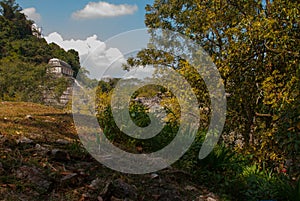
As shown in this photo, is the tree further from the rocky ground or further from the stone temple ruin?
the stone temple ruin

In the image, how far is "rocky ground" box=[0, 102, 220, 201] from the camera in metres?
2.32

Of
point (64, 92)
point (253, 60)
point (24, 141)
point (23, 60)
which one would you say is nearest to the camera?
point (24, 141)

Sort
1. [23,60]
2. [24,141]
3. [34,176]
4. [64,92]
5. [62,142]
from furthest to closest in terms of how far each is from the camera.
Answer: [23,60] < [64,92] < [62,142] < [24,141] < [34,176]

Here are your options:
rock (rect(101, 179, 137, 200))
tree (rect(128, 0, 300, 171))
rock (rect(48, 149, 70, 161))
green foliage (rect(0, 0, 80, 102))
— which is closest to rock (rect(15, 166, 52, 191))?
rock (rect(48, 149, 70, 161))

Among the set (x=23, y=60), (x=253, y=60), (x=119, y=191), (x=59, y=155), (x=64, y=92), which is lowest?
(x=119, y=191)

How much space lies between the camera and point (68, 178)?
2482 millimetres

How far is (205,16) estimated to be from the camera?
17.6ft

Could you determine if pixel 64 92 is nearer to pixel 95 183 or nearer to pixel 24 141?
pixel 24 141

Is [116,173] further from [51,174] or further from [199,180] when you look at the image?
[199,180]

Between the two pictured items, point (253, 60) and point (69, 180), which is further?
point (253, 60)

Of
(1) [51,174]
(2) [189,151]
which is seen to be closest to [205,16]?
(2) [189,151]

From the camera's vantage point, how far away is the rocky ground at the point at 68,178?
7.61ft

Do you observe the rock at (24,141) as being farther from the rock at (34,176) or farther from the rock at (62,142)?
the rock at (34,176)

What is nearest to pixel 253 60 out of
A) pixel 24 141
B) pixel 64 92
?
pixel 24 141
